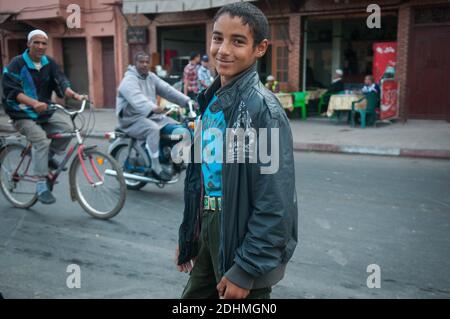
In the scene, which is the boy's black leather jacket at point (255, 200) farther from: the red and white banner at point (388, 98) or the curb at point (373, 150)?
the red and white banner at point (388, 98)

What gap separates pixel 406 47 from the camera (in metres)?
13.8

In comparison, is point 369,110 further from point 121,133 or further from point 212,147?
point 212,147

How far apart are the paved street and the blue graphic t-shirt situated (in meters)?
1.71

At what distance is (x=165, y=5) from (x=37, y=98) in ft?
38.8

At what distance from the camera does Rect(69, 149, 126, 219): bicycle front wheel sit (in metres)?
5.35

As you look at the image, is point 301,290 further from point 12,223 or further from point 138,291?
point 12,223

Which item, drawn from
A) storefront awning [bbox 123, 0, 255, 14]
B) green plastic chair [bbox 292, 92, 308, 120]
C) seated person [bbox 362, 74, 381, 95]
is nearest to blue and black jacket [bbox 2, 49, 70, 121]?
seated person [bbox 362, 74, 381, 95]

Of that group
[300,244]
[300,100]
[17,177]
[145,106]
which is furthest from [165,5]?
[300,244]

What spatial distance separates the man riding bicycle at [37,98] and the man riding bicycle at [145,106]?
2.79 feet

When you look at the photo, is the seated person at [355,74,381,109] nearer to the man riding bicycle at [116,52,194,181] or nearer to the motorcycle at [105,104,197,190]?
the motorcycle at [105,104,197,190]

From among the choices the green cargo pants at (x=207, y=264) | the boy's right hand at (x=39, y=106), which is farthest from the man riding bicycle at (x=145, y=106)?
the green cargo pants at (x=207, y=264)

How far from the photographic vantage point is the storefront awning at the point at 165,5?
50.3ft

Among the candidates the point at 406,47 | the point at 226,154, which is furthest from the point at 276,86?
the point at 226,154

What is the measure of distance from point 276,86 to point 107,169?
1033 cm
